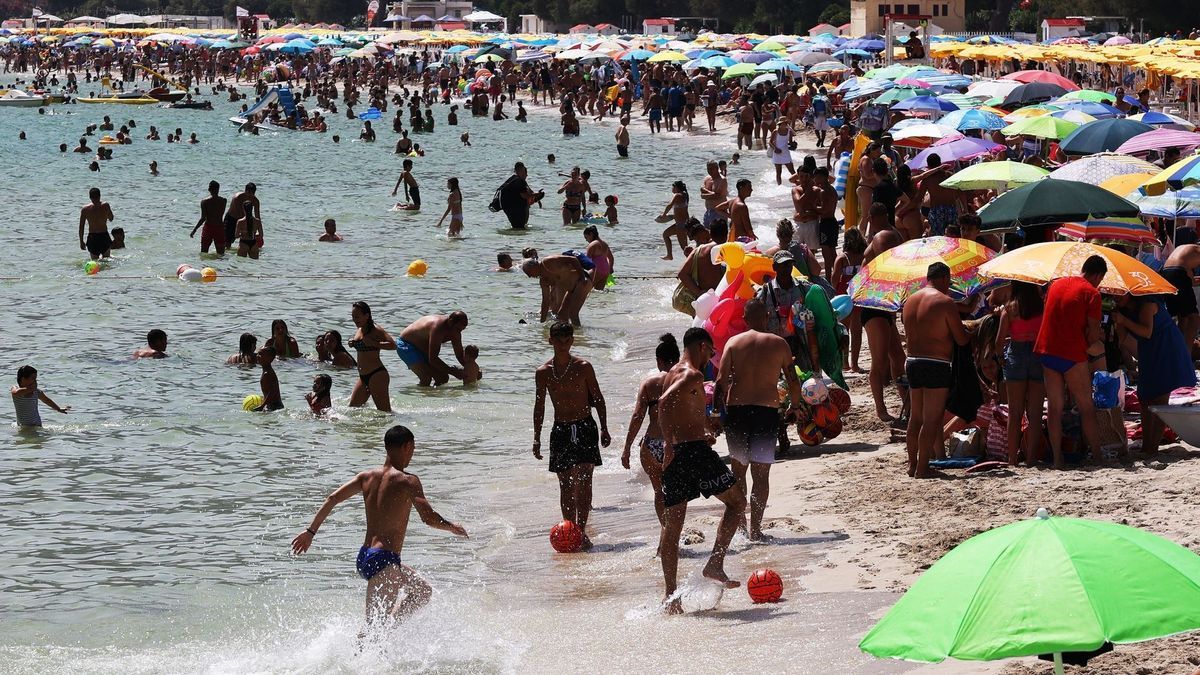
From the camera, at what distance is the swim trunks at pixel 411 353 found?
44.8ft

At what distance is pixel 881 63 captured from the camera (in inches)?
1746

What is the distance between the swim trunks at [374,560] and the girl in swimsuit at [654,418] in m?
1.46

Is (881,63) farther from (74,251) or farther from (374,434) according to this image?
(374,434)

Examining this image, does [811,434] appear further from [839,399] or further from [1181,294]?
[1181,294]

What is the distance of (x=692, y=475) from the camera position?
7.29m

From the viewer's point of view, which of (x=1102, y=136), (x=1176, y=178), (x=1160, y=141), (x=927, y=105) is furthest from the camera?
(x=927, y=105)

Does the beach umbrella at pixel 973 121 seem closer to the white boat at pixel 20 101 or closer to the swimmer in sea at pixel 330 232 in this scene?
the swimmer in sea at pixel 330 232

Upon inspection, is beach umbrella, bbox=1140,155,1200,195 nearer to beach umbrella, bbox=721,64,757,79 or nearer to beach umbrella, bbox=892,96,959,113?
beach umbrella, bbox=892,96,959,113

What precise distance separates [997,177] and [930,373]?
18.4 ft

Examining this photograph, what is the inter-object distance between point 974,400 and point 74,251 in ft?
62.0

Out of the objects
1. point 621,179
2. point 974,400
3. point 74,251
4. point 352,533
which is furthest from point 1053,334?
point 621,179

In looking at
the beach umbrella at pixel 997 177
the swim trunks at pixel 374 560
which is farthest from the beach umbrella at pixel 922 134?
the swim trunks at pixel 374 560

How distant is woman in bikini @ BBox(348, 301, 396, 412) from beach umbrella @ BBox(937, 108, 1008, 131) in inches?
389

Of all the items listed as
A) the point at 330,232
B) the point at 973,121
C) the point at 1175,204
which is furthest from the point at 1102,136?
the point at 330,232
